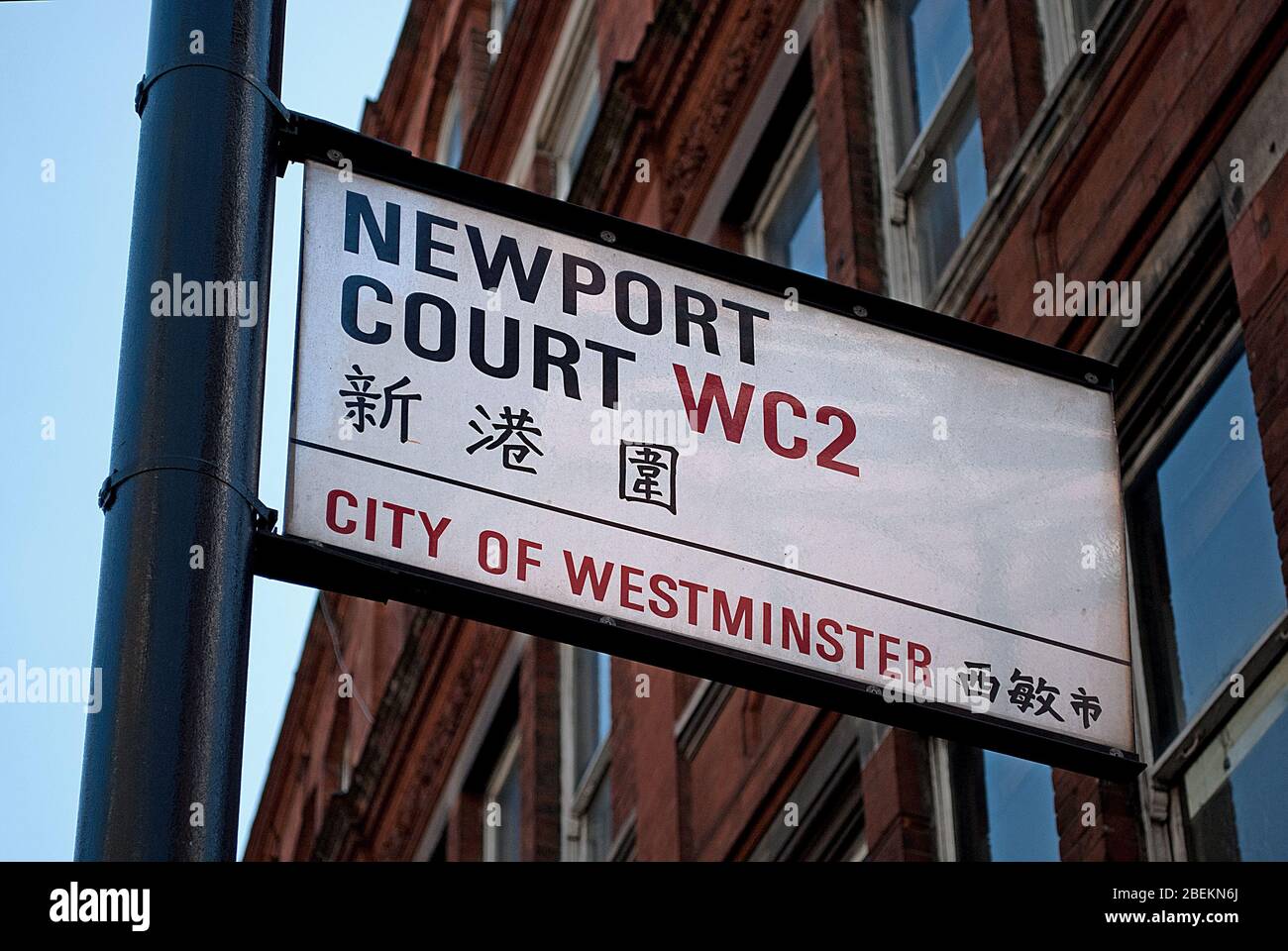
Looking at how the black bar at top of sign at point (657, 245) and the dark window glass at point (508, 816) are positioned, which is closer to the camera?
the black bar at top of sign at point (657, 245)

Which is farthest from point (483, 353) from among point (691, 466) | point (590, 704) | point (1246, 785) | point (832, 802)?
point (590, 704)

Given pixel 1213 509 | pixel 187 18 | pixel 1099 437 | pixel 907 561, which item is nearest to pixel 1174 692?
pixel 1213 509

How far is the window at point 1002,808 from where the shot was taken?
9.50m

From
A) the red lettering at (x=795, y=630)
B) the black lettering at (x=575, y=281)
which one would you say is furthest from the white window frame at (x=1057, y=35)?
the red lettering at (x=795, y=630)

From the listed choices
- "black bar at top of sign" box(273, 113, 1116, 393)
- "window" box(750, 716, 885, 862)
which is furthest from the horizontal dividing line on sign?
"window" box(750, 716, 885, 862)

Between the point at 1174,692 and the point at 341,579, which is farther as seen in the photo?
the point at 1174,692

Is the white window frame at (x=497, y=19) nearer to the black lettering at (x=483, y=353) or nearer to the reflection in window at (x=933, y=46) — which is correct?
the reflection in window at (x=933, y=46)

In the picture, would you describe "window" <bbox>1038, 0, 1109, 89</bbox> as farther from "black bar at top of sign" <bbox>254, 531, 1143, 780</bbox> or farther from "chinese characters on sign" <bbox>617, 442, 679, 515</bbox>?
"black bar at top of sign" <bbox>254, 531, 1143, 780</bbox>

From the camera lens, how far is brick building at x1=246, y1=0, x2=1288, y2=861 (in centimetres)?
828

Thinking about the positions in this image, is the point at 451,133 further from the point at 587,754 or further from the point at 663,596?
the point at 663,596

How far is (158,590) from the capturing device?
3.42 m

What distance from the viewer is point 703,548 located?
4.23 meters

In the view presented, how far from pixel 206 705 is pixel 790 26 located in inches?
453

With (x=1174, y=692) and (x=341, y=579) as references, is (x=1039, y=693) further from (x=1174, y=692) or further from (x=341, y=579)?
(x=1174, y=692)
